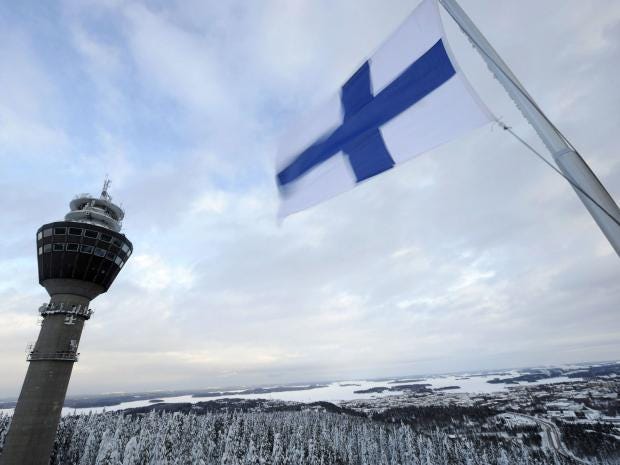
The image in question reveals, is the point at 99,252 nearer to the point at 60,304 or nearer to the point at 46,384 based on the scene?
the point at 60,304

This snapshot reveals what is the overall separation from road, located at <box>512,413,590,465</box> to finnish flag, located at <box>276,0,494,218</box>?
124 m

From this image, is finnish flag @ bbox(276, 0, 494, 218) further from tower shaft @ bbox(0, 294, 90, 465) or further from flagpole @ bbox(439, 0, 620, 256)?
tower shaft @ bbox(0, 294, 90, 465)

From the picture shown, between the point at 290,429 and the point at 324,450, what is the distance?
1307 inches

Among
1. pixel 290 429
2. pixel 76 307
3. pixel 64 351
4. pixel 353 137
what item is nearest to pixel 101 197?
pixel 76 307

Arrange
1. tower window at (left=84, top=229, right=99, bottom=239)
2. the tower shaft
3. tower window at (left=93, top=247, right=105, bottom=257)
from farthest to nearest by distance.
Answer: tower window at (left=84, top=229, right=99, bottom=239), tower window at (left=93, top=247, right=105, bottom=257), the tower shaft

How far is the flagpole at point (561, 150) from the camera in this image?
4547mm

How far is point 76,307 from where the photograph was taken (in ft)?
159

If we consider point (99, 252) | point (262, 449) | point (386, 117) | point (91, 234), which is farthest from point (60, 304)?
point (262, 449)

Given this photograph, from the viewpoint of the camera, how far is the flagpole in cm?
455

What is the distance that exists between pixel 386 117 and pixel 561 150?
4088 millimetres

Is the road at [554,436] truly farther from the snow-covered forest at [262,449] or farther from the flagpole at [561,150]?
the flagpole at [561,150]

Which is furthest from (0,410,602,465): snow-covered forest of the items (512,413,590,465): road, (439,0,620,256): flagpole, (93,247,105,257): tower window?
(439,0,620,256): flagpole

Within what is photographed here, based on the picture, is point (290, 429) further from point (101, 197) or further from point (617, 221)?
point (617, 221)

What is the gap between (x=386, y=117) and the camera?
8.43m
